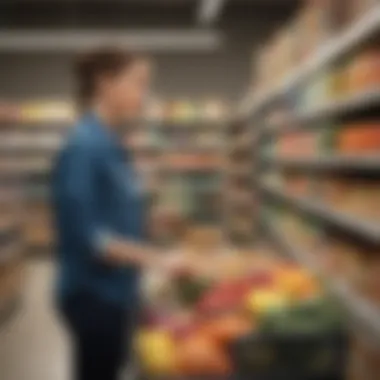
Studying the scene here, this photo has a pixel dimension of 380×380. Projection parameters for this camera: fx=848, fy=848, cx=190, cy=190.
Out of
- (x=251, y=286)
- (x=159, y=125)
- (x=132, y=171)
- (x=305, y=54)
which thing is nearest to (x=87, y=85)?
(x=132, y=171)

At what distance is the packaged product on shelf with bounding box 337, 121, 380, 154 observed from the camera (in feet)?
15.6

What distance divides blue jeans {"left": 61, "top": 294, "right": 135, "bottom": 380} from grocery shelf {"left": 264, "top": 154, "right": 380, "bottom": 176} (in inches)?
89.1

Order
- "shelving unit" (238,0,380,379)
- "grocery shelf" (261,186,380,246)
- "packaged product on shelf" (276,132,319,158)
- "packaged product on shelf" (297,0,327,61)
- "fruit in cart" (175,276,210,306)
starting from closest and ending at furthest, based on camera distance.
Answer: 1. "fruit in cart" (175,276,210,306)
2. "grocery shelf" (261,186,380,246)
3. "shelving unit" (238,0,380,379)
4. "packaged product on shelf" (297,0,327,61)
5. "packaged product on shelf" (276,132,319,158)

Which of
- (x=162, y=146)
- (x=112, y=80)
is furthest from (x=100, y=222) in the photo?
(x=162, y=146)

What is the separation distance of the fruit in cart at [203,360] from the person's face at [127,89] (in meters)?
1.03

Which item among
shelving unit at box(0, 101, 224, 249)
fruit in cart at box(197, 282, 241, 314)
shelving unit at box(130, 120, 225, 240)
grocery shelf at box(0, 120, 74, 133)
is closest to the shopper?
fruit in cart at box(197, 282, 241, 314)

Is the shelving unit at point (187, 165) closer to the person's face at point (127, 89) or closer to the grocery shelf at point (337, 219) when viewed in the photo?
the grocery shelf at point (337, 219)

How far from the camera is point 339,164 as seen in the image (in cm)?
558

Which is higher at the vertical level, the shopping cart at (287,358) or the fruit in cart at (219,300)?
the fruit in cart at (219,300)

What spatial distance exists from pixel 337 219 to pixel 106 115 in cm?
295

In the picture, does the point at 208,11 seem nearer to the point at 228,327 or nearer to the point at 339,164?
the point at 339,164

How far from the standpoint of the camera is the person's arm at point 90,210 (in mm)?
2598

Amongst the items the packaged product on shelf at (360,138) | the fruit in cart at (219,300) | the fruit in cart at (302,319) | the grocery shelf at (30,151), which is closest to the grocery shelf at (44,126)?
the grocery shelf at (30,151)

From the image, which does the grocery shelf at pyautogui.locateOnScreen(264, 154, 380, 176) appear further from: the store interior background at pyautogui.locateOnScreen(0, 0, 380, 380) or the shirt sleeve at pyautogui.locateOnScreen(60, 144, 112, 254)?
the shirt sleeve at pyautogui.locateOnScreen(60, 144, 112, 254)
